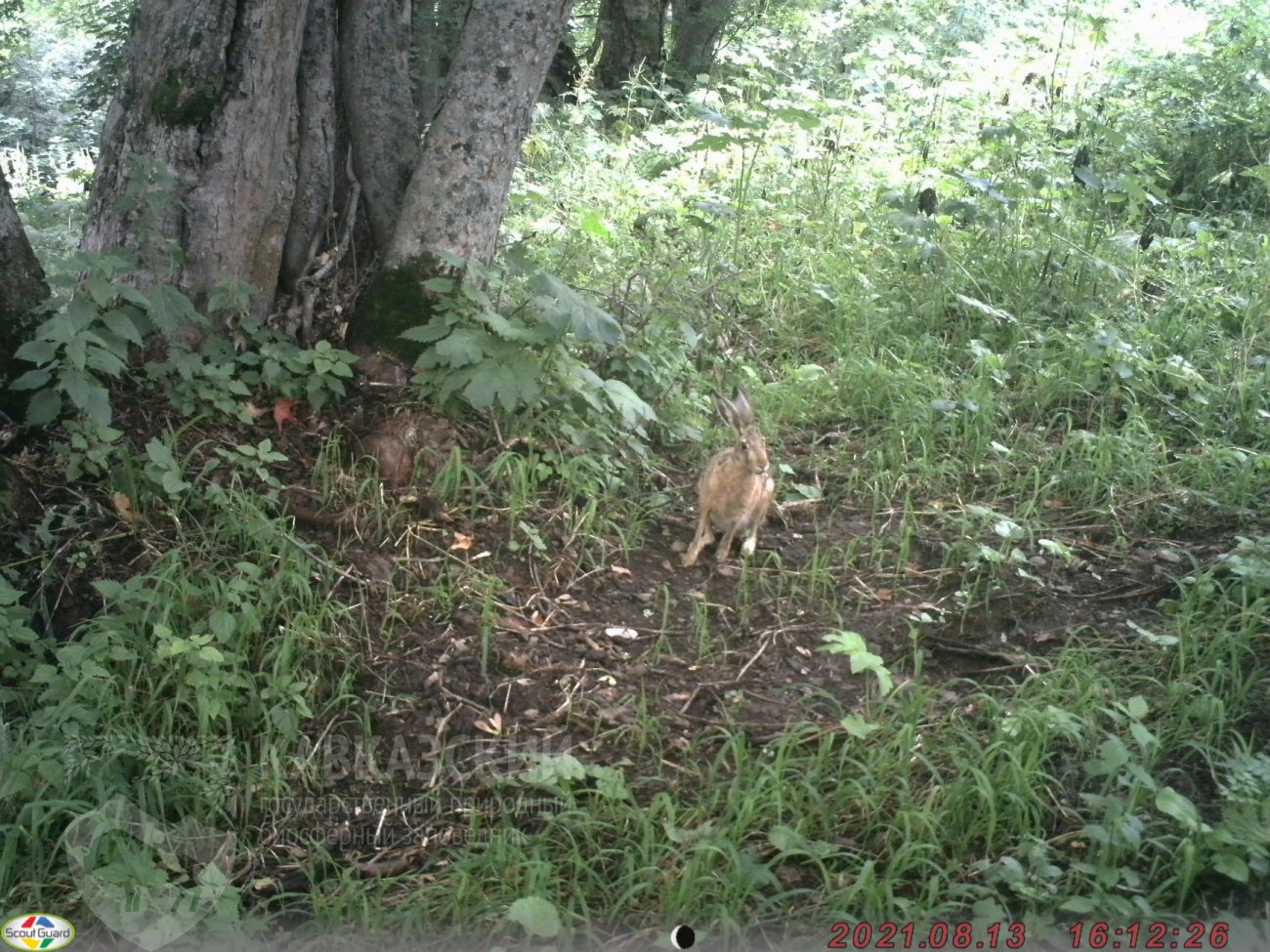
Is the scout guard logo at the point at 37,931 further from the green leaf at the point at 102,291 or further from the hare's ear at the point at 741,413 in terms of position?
the hare's ear at the point at 741,413

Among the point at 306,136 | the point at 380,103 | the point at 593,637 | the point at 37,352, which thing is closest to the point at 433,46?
the point at 380,103

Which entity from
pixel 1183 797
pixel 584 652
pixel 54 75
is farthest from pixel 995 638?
pixel 54 75

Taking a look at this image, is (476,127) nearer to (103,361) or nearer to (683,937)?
(103,361)

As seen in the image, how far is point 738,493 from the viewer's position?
4441 mm

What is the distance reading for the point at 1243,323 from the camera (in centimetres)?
582

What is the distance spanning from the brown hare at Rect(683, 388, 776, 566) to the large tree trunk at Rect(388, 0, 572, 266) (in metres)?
1.32

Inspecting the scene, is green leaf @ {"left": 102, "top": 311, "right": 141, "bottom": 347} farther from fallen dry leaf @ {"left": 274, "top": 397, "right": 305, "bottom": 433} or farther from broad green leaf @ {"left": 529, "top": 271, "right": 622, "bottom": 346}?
broad green leaf @ {"left": 529, "top": 271, "right": 622, "bottom": 346}

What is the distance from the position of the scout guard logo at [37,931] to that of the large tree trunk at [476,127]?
2743 millimetres

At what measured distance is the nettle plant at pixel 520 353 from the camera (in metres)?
4.25

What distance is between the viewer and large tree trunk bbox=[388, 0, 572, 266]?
4664 mm

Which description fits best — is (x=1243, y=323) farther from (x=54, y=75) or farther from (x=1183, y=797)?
(x=54, y=75)

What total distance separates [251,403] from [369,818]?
6.35 ft

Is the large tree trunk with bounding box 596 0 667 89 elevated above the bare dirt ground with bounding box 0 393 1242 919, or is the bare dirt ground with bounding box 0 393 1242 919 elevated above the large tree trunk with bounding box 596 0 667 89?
the large tree trunk with bounding box 596 0 667 89

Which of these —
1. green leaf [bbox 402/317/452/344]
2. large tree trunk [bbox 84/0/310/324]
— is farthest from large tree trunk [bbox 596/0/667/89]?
green leaf [bbox 402/317/452/344]
